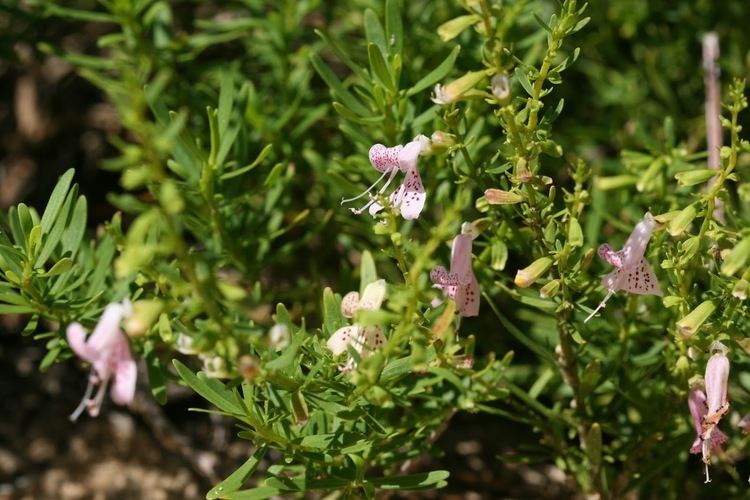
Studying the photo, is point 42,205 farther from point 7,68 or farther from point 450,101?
point 450,101

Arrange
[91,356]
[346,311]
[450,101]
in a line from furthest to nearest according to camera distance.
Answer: [346,311], [450,101], [91,356]

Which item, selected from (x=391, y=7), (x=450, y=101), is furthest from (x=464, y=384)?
(x=391, y=7)

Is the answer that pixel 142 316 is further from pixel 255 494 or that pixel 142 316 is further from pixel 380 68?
pixel 380 68

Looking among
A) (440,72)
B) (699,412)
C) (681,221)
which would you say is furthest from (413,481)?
(440,72)

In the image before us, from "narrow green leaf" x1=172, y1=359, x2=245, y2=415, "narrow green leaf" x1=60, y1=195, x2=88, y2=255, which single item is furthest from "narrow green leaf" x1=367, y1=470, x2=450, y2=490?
"narrow green leaf" x1=60, y1=195, x2=88, y2=255

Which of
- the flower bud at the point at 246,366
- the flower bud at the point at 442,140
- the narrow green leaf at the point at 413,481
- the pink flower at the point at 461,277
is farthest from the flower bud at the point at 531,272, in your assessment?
the flower bud at the point at 246,366

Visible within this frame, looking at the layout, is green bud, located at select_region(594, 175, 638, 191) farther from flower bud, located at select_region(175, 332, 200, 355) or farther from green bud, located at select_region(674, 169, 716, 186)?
flower bud, located at select_region(175, 332, 200, 355)

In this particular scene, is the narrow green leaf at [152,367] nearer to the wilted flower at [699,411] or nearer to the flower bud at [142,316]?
the flower bud at [142,316]
